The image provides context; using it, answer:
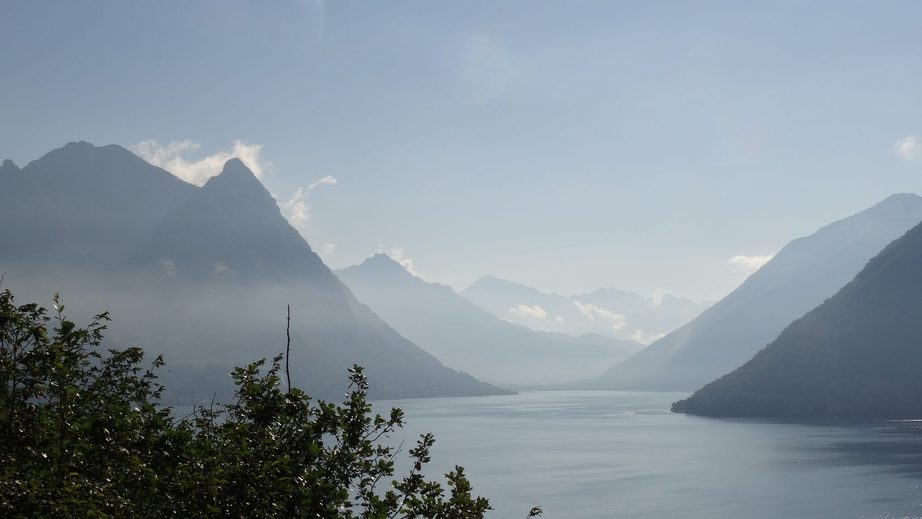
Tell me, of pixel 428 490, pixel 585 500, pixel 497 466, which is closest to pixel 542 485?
pixel 585 500

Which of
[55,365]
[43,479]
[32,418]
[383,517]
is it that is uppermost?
[55,365]

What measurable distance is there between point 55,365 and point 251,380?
5544 millimetres

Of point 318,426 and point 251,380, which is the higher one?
point 251,380

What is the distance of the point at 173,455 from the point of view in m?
22.4

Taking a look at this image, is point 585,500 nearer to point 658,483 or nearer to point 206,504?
point 658,483

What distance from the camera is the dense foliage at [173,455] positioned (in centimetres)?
1959

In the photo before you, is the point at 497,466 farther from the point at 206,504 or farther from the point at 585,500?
the point at 206,504

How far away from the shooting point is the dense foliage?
19.6 m

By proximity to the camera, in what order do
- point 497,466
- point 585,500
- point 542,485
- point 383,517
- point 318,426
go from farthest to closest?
point 497,466, point 542,485, point 585,500, point 318,426, point 383,517

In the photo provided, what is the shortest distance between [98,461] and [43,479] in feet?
8.66

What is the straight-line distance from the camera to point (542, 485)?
162 metres

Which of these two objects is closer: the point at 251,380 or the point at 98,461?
the point at 98,461

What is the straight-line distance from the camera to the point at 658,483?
6535 inches

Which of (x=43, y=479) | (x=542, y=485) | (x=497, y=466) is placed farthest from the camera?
(x=497, y=466)
